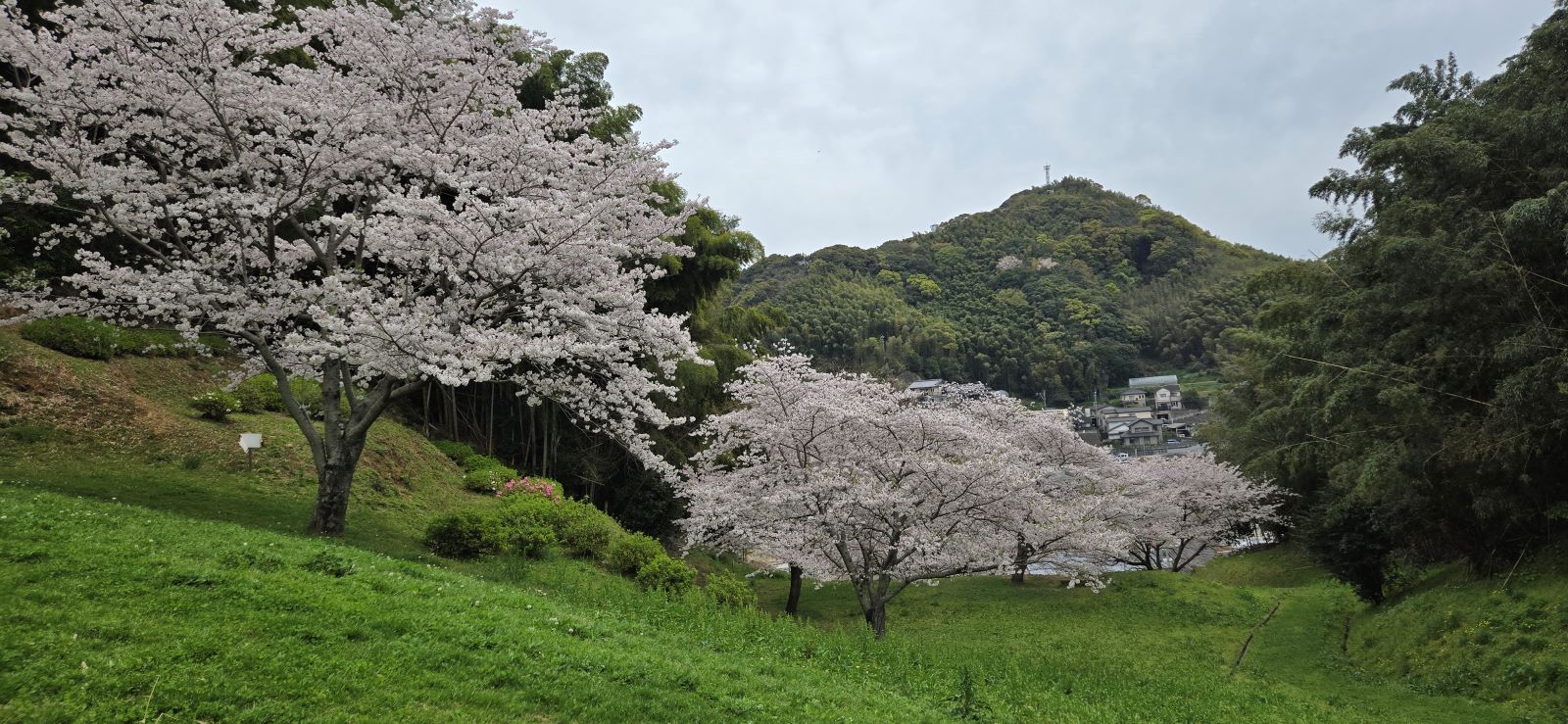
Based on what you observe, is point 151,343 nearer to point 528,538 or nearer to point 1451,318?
point 528,538

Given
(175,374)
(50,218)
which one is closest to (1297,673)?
(175,374)

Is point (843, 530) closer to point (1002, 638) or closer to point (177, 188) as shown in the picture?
point (1002, 638)

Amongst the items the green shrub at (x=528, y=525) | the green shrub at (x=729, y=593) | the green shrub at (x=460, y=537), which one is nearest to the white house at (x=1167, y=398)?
the green shrub at (x=729, y=593)

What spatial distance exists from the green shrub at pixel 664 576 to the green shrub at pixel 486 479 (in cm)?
542

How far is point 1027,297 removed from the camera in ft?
296

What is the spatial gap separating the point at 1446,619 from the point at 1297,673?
2504mm

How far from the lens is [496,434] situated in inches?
777

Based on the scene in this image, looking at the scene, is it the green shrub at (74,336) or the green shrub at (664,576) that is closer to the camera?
the green shrub at (664,576)

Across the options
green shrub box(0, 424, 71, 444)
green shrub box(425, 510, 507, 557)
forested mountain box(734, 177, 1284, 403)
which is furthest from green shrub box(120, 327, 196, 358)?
forested mountain box(734, 177, 1284, 403)

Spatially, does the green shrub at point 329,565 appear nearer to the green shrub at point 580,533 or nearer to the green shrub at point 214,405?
the green shrub at point 580,533

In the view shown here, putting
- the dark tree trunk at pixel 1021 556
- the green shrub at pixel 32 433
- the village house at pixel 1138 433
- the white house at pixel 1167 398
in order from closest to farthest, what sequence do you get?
the green shrub at pixel 32 433 → the dark tree trunk at pixel 1021 556 → the village house at pixel 1138 433 → the white house at pixel 1167 398

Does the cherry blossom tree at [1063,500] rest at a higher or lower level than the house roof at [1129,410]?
lower

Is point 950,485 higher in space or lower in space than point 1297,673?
higher

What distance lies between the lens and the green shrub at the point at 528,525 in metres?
11.5
